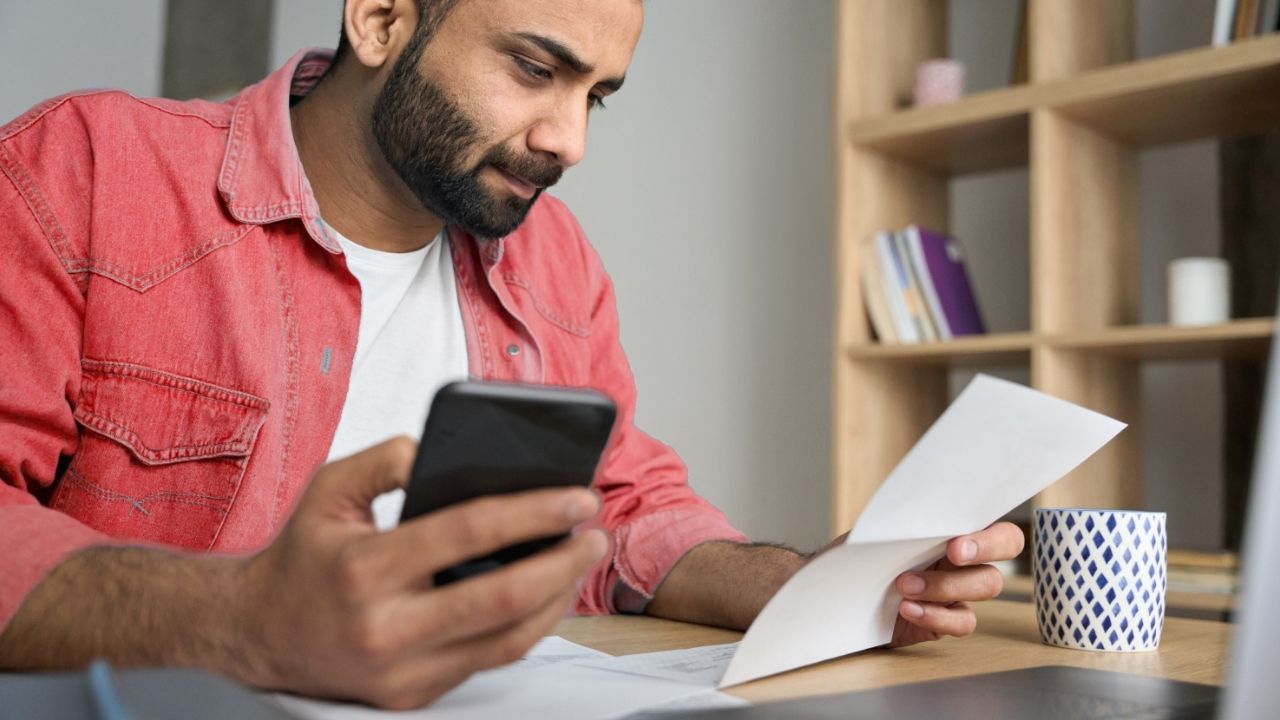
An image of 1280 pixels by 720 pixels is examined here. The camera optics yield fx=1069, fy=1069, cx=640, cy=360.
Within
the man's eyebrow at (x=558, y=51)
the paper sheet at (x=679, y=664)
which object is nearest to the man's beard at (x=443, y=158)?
the man's eyebrow at (x=558, y=51)

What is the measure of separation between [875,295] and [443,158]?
108 centimetres

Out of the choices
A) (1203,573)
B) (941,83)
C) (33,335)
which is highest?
(941,83)

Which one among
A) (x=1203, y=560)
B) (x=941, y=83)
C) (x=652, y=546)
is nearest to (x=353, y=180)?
(x=652, y=546)

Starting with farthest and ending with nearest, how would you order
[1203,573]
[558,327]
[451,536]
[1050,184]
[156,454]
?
[1050,184] < [1203,573] < [558,327] < [156,454] < [451,536]

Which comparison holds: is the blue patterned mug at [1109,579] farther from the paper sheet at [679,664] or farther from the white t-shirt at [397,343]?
the white t-shirt at [397,343]

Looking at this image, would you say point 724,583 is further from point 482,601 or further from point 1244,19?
point 1244,19

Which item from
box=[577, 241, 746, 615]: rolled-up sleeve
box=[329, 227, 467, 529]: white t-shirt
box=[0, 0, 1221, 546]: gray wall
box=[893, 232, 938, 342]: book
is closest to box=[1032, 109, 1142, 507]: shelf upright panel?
box=[0, 0, 1221, 546]: gray wall

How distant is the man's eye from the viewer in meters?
1.25

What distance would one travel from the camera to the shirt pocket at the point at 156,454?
98cm

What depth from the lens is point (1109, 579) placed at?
0.82 m

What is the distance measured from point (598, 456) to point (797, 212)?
2100mm

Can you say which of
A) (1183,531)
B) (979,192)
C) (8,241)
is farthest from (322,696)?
(979,192)

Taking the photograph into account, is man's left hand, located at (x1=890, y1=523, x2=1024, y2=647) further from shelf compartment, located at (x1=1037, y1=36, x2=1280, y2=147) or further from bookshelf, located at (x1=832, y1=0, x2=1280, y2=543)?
shelf compartment, located at (x1=1037, y1=36, x2=1280, y2=147)

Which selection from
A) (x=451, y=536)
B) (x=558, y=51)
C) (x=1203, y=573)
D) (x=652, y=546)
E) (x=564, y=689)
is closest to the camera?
(x=451, y=536)
